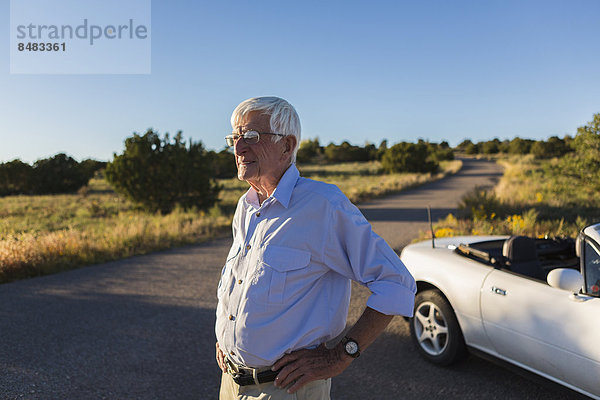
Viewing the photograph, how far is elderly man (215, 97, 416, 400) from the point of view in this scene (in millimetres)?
1588

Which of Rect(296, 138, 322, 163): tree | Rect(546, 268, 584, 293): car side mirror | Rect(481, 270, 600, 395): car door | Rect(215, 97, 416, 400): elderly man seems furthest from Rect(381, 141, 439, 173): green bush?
Rect(215, 97, 416, 400): elderly man

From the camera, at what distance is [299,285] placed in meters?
1.60

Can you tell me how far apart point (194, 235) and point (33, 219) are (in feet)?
35.3

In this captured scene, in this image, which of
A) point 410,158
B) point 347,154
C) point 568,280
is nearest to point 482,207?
point 568,280

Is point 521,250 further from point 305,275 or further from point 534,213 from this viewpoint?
point 534,213

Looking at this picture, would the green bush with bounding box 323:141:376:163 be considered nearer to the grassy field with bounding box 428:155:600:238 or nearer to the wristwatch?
the grassy field with bounding box 428:155:600:238

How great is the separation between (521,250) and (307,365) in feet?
8.46

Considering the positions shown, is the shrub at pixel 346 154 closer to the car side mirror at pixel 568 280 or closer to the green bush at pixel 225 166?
the green bush at pixel 225 166

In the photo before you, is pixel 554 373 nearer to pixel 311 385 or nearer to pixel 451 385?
pixel 451 385

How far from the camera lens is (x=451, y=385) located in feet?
11.1

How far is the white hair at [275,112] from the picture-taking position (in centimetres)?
171

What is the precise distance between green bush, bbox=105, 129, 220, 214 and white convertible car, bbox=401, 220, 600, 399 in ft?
44.9

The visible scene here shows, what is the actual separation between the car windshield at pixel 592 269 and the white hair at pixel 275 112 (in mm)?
2233

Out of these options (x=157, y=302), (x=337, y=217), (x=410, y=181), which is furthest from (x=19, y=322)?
(x=410, y=181)
